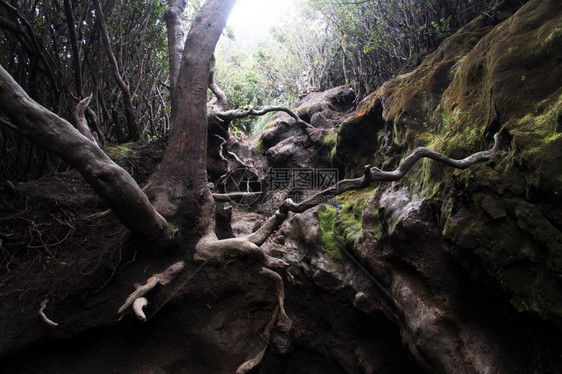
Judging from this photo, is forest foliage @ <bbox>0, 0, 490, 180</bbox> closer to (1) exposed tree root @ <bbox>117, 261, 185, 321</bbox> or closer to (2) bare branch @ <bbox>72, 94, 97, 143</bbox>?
(2) bare branch @ <bbox>72, 94, 97, 143</bbox>

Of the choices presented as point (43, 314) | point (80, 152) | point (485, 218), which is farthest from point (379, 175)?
point (43, 314)

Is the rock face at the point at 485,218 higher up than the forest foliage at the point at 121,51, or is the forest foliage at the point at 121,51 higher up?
the forest foliage at the point at 121,51

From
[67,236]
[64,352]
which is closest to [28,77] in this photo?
[67,236]

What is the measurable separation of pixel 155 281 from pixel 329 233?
241cm

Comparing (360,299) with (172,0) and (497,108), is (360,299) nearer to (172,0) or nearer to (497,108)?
(497,108)

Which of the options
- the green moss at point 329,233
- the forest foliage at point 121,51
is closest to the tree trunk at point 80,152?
the forest foliage at point 121,51

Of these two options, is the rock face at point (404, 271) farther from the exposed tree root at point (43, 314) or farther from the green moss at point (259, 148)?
the green moss at point (259, 148)

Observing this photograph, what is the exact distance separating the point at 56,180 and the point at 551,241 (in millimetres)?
5362

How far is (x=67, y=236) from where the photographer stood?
329 centimetres

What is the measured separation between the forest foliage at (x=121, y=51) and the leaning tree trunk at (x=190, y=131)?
1.85m

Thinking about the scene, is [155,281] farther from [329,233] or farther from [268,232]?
[329,233]

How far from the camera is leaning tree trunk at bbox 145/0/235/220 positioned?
11.6 ft

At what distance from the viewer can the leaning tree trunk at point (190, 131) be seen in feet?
11.6

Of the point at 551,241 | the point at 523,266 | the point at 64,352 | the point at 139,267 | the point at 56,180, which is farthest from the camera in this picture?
the point at 56,180
